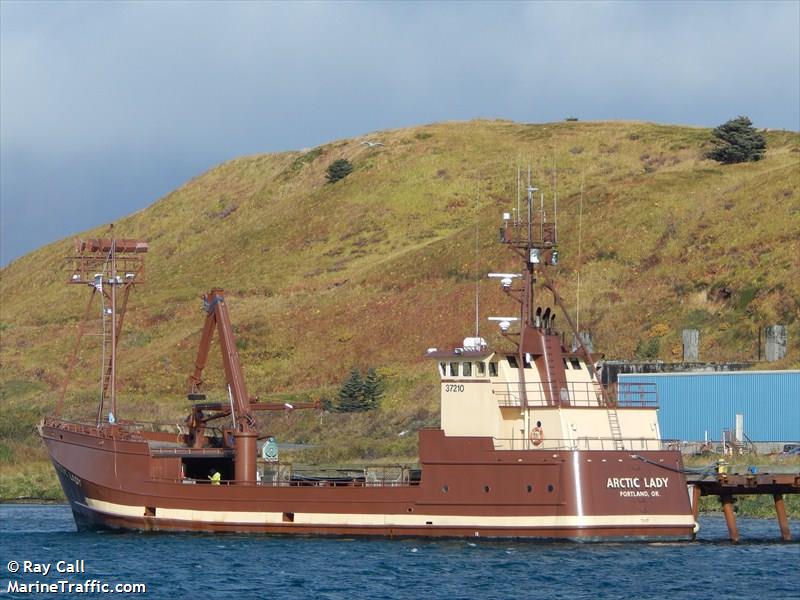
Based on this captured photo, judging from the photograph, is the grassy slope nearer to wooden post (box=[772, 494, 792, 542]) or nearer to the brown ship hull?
the brown ship hull

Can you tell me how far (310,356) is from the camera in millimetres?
102125

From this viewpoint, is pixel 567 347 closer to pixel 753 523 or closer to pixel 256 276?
pixel 753 523

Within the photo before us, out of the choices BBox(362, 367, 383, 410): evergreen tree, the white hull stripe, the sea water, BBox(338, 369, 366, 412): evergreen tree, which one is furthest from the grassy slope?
the sea water

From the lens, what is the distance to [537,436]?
46156 mm

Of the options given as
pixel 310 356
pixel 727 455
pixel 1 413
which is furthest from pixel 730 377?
pixel 1 413

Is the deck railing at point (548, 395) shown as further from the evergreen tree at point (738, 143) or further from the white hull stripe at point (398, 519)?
the evergreen tree at point (738, 143)

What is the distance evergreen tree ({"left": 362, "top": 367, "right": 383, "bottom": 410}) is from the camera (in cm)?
8469

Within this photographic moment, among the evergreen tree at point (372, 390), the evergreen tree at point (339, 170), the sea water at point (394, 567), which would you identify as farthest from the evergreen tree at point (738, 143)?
the sea water at point (394, 567)

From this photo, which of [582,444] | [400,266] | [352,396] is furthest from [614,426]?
[400,266]

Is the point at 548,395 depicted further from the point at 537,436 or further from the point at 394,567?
A: the point at 394,567

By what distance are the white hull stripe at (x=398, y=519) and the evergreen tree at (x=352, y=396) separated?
3340 centimetres

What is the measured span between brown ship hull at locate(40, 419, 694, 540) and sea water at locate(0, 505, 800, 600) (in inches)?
18.6

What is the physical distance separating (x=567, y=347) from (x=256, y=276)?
81582 mm

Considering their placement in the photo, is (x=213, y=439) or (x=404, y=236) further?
(x=404, y=236)
